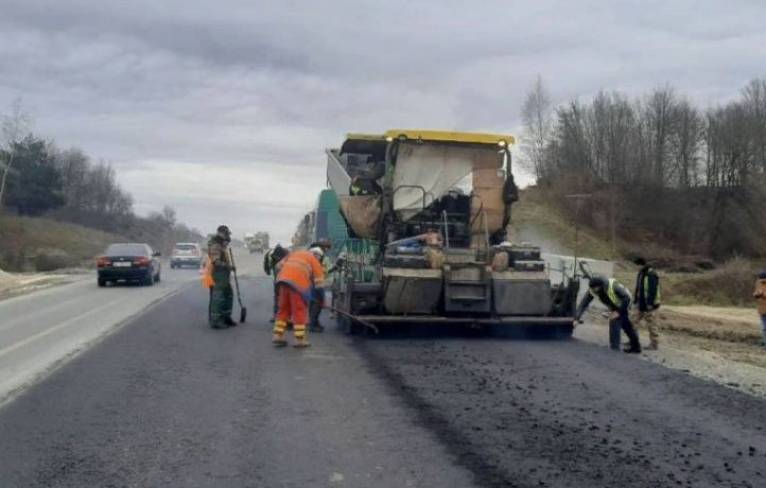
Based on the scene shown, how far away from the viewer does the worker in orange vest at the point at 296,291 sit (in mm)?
11992

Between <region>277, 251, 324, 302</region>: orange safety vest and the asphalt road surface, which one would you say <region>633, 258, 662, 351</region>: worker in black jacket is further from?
<region>277, 251, 324, 302</region>: orange safety vest

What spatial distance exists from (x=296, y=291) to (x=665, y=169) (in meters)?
49.3

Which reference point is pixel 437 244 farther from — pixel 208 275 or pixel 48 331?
pixel 48 331

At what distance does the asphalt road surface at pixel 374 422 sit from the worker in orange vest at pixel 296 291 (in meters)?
0.40

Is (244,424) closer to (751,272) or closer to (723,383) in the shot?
(723,383)

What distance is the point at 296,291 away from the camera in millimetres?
12062

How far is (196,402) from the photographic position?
8047 mm

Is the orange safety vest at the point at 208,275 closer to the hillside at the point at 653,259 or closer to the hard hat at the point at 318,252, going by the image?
Result: the hard hat at the point at 318,252

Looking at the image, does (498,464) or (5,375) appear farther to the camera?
(5,375)

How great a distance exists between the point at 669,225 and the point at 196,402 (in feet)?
160

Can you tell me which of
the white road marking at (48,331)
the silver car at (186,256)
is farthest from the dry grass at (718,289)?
the silver car at (186,256)

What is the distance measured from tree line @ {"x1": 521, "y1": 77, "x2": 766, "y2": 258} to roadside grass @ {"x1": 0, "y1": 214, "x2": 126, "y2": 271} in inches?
1082

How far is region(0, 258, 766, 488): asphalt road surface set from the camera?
5.86 metres

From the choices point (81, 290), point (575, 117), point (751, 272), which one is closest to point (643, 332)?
point (81, 290)
